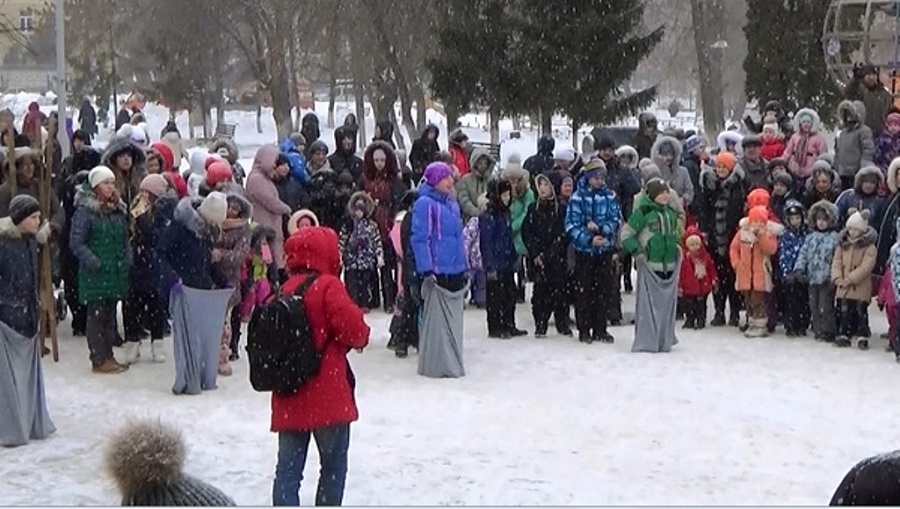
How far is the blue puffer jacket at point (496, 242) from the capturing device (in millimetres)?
12945

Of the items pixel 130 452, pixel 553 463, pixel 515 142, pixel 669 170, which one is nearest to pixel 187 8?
pixel 515 142

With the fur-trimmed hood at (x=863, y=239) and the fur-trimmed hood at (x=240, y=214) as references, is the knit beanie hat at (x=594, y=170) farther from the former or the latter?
the fur-trimmed hood at (x=240, y=214)

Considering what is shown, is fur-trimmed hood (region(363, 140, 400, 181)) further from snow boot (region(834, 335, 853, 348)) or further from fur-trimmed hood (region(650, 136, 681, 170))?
snow boot (region(834, 335, 853, 348))

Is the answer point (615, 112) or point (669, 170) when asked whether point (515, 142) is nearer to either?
point (615, 112)

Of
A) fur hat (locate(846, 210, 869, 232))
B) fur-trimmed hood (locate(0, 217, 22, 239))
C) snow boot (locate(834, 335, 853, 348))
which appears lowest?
snow boot (locate(834, 335, 853, 348))

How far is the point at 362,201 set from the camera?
1379 cm

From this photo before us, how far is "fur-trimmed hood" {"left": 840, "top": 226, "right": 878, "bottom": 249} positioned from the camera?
12117mm

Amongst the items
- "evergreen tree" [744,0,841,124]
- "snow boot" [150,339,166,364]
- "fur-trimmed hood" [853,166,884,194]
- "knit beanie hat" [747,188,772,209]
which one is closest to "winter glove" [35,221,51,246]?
"snow boot" [150,339,166,364]

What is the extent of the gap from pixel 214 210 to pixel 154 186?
3.38ft

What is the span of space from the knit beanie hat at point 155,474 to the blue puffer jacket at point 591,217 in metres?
8.73

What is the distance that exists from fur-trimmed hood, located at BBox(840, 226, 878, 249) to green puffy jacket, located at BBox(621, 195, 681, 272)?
1.53m

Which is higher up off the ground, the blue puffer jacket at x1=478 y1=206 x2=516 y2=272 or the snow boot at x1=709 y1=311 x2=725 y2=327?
the blue puffer jacket at x1=478 y1=206 x2=516 y2=272

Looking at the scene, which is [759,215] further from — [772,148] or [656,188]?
[772,148]

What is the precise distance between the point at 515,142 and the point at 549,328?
92.7 feet
